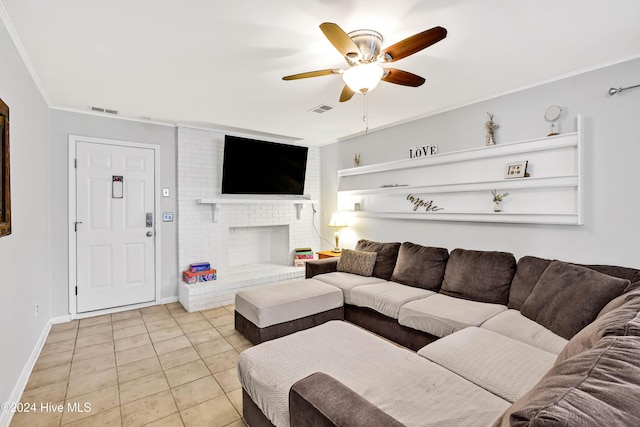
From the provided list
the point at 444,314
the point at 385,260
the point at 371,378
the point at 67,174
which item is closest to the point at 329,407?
the point at 371,378

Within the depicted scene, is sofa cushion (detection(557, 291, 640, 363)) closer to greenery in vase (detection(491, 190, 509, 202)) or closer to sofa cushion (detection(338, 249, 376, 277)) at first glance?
greenery in vase (detection(491, 190, 509, 202))

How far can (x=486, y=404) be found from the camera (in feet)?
4.31

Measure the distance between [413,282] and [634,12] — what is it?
2.55 meters

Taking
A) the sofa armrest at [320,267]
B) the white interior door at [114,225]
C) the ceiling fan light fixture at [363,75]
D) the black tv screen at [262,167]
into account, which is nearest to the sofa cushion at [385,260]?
the sofa armrest at [320,267]

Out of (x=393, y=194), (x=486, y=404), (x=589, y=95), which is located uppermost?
(x=589, y=95)

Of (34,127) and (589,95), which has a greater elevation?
(589,95)

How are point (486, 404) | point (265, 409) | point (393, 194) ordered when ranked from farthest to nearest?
1. point (393, 194)
2. point (265, 409)
3. point (486, 404)

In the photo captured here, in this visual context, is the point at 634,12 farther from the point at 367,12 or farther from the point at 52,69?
Answer: the point at 52,69

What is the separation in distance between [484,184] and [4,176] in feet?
12.6

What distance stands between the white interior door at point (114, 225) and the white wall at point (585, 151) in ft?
10.2

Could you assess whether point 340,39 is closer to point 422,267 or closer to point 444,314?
point 444,314

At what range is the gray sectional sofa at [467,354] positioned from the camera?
0.77 metres

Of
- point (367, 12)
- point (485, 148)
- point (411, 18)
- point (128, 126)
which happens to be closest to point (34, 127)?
point (128, 126)

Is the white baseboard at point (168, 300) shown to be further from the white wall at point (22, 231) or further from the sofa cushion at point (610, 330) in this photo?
the sofa cushion at point (610, 330)
